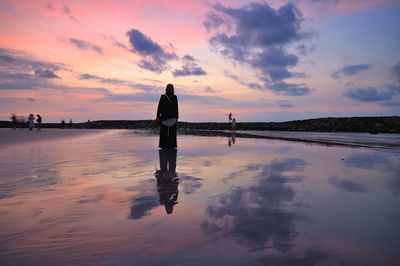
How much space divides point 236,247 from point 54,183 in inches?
145

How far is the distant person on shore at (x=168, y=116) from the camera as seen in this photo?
35.6 ft

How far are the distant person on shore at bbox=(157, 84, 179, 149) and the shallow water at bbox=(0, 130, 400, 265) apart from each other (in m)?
5.37

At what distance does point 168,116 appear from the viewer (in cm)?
1096

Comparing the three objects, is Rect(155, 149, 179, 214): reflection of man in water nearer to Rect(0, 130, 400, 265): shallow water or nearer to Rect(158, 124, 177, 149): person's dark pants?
Rect(0, 130, 400, 265): shallow water

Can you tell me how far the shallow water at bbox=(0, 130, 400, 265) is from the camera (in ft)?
7.28

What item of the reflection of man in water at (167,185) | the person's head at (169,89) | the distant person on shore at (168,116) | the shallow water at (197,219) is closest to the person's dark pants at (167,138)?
the distant person on shore at (168,116)

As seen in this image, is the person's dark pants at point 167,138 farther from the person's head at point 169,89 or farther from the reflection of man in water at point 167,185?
the reflection of man in water at point 167,185

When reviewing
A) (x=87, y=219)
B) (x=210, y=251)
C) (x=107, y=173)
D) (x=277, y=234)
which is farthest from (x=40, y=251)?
(x=107, y=173)

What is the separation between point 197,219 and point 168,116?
8.19 metres

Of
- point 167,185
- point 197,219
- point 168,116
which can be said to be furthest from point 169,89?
point 197,219

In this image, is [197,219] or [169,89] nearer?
[197,219]

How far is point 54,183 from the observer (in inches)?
186

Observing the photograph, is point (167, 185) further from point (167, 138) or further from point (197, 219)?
point (167, 138)

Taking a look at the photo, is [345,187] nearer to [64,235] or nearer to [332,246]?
[332,246]
